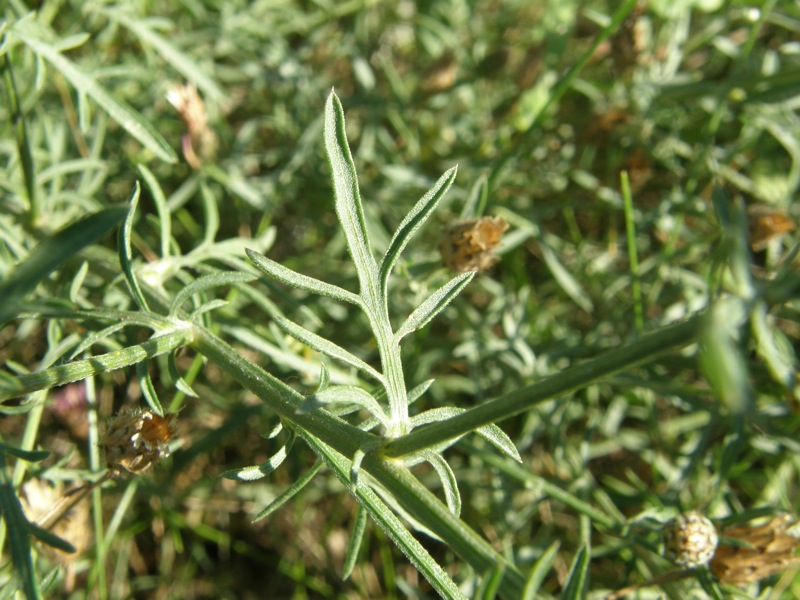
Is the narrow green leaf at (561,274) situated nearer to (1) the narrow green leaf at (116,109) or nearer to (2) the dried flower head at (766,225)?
(2) the dried flower head at (766,225)

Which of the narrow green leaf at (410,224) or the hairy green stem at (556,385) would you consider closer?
the hairy green stem at (556,385)

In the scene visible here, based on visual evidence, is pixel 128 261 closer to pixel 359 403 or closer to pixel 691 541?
pixel 359 403

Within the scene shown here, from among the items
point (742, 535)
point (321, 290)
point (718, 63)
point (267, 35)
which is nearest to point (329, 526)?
point (742, 535)

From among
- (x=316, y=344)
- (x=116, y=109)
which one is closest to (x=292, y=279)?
(x=316, y=344)

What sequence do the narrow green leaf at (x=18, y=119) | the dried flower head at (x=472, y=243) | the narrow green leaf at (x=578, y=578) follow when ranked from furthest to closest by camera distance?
1. the dried flower head at (x=472, y=243)
2. the narrow green leaf at (x=18, y=119)
3. the narrow green leaf at (x=578, y=578)

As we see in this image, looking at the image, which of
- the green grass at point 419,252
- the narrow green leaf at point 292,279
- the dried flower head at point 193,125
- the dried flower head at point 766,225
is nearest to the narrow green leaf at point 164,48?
the green grass at point 419,252

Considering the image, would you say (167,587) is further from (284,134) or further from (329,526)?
(284,134)
